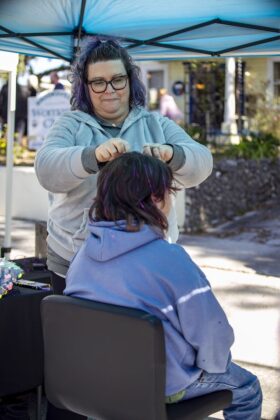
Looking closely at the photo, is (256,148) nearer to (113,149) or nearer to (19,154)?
(19,154)

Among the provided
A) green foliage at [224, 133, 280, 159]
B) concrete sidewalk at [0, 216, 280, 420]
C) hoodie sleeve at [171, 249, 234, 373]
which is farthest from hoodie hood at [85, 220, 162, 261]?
green foliage at [224, 133, 280, 159]

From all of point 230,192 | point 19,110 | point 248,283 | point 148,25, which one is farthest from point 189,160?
point 19,110

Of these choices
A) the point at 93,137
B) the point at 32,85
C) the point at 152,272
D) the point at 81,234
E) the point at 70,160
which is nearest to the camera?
the point at 152,272

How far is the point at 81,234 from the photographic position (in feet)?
9.45

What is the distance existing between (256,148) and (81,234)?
8908 millimetres

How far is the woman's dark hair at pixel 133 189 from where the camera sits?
230 cm

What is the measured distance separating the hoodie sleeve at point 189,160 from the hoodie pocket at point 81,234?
0.41 metres

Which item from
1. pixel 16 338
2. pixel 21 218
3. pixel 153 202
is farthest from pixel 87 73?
pixel 21 218

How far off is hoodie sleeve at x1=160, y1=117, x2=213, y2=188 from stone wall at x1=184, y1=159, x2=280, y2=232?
19.3 ft

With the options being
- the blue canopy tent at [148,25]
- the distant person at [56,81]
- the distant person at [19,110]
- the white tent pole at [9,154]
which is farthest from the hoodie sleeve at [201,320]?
the distant person at [19,110]

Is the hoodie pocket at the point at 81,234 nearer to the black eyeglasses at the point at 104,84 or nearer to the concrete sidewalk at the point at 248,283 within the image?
the black eyeglasses at the point at 104,84

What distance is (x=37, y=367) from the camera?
131 inches

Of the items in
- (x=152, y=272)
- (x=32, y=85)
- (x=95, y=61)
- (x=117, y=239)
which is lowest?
(x=152, y=272)

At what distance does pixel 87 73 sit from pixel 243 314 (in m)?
3.14
